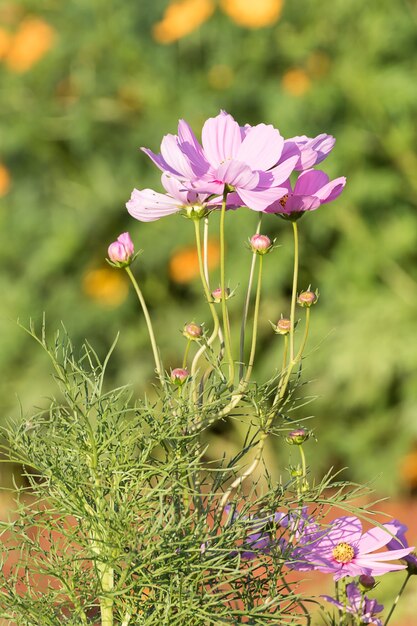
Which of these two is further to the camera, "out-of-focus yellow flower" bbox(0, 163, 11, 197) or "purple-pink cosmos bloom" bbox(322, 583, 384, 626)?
"out-of-focus yellow flower" bbox(0, 163, 11, 197)

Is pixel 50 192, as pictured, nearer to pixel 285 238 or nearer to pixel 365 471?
pixel 285 238

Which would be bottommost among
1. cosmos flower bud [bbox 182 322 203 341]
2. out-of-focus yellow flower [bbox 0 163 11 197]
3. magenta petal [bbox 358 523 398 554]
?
out-of-focus yellow flower [bbox 0 163 11 197]

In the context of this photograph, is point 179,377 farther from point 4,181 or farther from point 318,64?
point 4,181

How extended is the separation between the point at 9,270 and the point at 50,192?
1.40ft

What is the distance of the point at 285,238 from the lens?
4793 mm

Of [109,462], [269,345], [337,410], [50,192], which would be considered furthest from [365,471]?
[109,462]

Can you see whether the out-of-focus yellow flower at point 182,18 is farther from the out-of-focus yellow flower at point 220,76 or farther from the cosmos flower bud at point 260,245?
the cosmos flower bud at point 260,245

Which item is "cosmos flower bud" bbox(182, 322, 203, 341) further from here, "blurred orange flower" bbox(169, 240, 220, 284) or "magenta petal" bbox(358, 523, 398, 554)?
"blurred orange flower" bbox(169, 240, 220, 284)

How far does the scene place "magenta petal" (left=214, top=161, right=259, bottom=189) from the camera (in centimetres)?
125

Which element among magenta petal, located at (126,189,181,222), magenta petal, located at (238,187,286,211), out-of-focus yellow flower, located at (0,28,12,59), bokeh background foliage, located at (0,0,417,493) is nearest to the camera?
magenta petal, located at (238,187,286,211)

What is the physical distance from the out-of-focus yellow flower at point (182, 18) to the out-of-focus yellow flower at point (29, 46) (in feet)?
1.90

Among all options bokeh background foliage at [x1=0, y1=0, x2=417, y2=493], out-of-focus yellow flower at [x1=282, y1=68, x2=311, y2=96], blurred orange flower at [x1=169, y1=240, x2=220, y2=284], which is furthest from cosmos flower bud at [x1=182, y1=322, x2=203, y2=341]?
out-of-focus yellow flower at [x1=282, y1=68, x2=311, y2=96]

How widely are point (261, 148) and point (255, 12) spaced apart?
3.71 metres

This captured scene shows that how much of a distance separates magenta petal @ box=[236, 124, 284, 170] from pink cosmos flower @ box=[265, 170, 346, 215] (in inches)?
1.8
